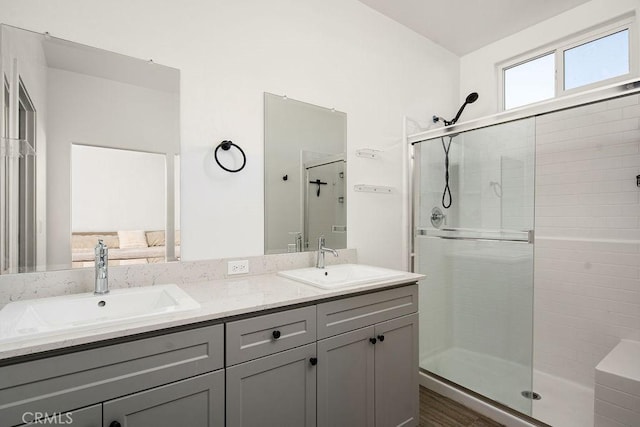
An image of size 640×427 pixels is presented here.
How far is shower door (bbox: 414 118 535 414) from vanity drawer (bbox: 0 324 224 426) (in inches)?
76.2

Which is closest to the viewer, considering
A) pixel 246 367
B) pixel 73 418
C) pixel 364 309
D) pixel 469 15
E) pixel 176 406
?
pixel 73 418

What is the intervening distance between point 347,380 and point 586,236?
2.17 meters

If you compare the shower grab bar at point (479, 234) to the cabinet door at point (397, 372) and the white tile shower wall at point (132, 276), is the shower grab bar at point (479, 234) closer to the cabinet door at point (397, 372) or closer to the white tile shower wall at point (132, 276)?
the cabinet door at point (397, 372)

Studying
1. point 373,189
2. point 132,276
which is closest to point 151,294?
point 132,276

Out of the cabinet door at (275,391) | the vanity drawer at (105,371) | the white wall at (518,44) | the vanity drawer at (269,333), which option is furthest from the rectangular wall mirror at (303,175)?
the white wall at (518,44)

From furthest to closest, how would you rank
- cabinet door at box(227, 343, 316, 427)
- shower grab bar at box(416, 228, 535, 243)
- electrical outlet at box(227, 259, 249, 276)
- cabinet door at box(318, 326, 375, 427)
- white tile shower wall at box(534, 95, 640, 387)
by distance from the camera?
white tile shower wall at box(534, 95, 640, 387) < shower grab bar at box(416, 228, 535, 243) < electrical outlet at box(227, 259, 249, 276) < cabinet door at box(318, 326, 375, 427) < cabinet door at box(227, 343, 316, 427)

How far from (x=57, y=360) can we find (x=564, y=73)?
A: 3.57 meters

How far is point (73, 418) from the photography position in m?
0.94

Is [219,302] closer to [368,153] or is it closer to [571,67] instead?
[368,153]

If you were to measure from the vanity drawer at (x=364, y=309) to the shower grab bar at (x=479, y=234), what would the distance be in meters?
0.79

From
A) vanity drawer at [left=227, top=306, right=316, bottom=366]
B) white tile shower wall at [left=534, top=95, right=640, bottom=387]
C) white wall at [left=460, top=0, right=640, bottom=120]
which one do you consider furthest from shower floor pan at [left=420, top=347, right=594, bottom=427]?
white wall at [left=460, top=0, right=640, bottom=120]

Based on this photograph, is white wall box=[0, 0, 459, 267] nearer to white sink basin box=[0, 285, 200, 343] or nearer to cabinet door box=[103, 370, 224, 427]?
white sink basin box=[0, 285, 200, 343]

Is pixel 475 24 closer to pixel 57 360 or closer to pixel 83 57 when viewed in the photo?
pixel 83 57

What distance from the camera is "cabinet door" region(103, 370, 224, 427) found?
102 cm
